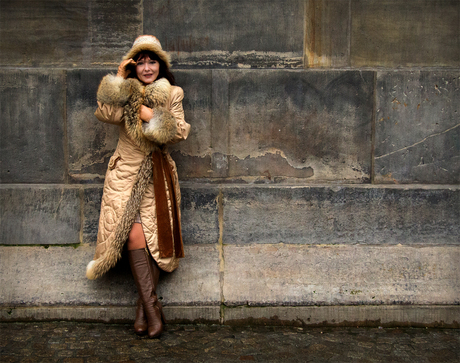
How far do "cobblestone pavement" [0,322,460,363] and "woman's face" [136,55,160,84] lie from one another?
2.07m

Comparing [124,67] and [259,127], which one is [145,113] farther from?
[259,127]

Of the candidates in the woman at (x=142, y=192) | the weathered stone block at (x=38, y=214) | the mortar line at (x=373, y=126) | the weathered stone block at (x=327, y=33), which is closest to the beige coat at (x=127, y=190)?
the woman at (x=142, y=192)

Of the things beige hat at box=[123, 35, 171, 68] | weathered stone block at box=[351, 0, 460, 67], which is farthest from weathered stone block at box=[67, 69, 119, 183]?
weathered stone block at box=[351, 0, 460, 67]

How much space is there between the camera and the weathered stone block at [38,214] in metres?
4.12

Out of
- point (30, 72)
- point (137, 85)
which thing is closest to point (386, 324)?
point (137, 85)

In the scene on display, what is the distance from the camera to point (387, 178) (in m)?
4.24

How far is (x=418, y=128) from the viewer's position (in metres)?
4.21

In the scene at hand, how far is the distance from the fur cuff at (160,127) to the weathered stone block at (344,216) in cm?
95

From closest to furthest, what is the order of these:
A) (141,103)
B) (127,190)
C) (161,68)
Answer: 1. (141,103)
2. (127,190)
3. (161,68)

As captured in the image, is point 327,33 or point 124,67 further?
point 327,33

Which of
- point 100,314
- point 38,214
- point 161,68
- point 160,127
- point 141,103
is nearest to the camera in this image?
point 160,127

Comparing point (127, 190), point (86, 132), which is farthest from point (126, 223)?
point (86, 132)

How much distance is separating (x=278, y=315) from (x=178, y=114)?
1.92m

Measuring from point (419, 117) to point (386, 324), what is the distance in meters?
1.87
